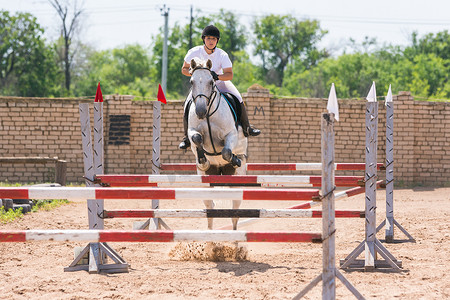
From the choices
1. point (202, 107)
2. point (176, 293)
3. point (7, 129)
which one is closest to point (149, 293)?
point (176, 293)

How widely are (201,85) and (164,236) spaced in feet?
8.38

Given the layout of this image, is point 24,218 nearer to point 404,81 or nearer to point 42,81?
point 42,81

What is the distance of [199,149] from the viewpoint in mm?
6207

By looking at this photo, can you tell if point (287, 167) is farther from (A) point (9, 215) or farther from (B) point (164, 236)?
(A) point (9, 215)

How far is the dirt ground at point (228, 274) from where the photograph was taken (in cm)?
442

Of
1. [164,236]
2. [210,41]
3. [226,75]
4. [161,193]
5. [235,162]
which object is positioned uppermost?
[210,41]

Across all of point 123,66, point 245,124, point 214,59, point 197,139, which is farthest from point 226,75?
point 123,66

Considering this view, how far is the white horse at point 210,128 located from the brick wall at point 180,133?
832 centimetres

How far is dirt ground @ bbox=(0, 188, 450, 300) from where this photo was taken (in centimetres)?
442

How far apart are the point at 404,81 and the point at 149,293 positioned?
3818cm

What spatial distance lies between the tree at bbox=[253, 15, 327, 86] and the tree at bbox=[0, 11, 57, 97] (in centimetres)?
1989

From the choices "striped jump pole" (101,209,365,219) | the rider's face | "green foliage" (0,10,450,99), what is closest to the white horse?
the rider's face

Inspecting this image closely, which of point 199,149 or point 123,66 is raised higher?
point 123,66

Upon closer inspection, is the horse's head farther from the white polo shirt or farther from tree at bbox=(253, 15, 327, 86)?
tree at bbox=(253, 15, 327, 86)
